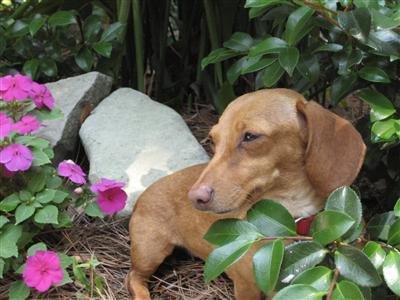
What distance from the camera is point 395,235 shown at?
207 centimetres

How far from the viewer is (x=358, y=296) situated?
6.04ft

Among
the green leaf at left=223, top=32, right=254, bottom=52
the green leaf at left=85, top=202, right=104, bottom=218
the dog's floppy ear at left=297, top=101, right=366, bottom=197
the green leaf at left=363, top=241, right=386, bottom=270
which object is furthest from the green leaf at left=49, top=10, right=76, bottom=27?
the green leaf at left=363, top=241, right=386, bottom=270

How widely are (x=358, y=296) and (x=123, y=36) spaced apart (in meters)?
2.38

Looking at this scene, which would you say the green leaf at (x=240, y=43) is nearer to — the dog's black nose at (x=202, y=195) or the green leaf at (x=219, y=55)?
the green leaf at (x=219, y=55)

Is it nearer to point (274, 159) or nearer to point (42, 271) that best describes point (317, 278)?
point (274, 159)

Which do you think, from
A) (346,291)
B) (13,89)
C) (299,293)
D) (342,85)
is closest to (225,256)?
(299,293)

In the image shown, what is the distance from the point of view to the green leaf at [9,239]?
98.8 inches

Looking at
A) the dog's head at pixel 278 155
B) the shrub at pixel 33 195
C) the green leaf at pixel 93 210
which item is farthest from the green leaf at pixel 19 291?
the dog's head at pixel 278 155

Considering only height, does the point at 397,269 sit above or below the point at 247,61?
below

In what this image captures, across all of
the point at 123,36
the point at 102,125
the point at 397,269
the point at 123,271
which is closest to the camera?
the point at 397,269

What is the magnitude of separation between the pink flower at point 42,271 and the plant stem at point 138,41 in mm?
1625

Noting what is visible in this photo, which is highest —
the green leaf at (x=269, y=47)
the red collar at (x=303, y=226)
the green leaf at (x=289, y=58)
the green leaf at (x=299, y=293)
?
the green leaf at (x=269, y=47)

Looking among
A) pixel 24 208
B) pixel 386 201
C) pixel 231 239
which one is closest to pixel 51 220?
pixel 24 208

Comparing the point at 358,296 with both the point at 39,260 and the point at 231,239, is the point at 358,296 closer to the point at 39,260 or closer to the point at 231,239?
the point at 231,239
